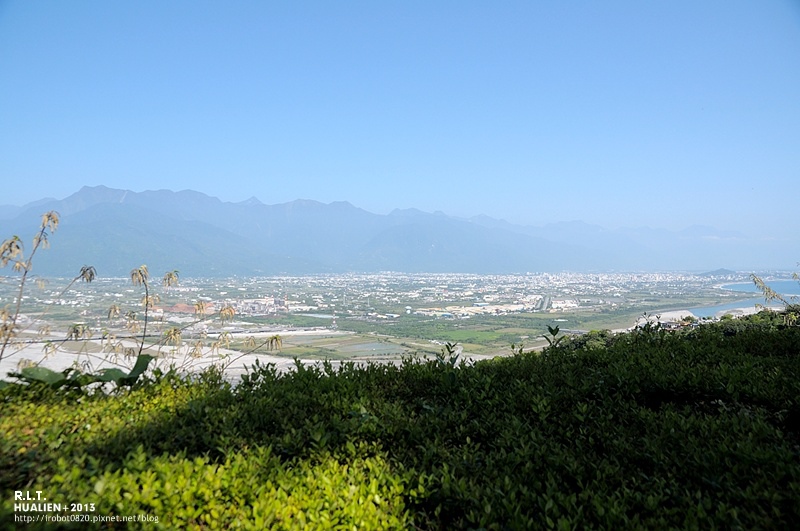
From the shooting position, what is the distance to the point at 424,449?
223 cm

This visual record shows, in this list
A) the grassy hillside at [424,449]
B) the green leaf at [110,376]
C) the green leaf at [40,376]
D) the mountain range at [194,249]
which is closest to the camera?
the grassy hillside at [424,449]

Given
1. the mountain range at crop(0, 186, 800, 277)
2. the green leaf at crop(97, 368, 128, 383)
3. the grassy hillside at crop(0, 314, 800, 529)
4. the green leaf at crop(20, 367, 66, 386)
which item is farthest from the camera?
the mountain range at crop(0, 186, 800, 277)

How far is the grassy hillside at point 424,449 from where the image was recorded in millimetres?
1672

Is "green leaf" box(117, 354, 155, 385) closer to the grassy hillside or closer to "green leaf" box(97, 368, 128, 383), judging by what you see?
"green leaf" box(97, 368, 128, 383)

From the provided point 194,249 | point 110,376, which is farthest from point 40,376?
point 194,249

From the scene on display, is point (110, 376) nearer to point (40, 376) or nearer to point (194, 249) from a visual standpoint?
point (40, 376)

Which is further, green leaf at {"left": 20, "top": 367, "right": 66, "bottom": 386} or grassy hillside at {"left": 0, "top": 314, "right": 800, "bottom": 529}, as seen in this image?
green leaf at {"left": 20, "top": 367, "right": 66, "bottom": 386}

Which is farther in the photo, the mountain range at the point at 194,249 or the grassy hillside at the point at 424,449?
the mountain range at the point at 194,249

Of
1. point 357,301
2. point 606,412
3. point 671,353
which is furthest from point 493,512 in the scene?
point 357,301

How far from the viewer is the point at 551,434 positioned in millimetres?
2551

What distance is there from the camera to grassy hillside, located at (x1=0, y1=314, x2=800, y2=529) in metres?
1.67

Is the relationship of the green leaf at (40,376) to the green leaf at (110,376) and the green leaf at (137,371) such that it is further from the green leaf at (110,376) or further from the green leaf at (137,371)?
the green leaf at (137,371)

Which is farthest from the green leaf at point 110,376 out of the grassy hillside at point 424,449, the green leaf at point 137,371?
the grassy hillside at point 424,449

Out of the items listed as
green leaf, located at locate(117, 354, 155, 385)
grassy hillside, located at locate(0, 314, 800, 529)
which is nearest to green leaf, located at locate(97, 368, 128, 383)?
green leaf, located at locate(117, 354, 155, 385)
